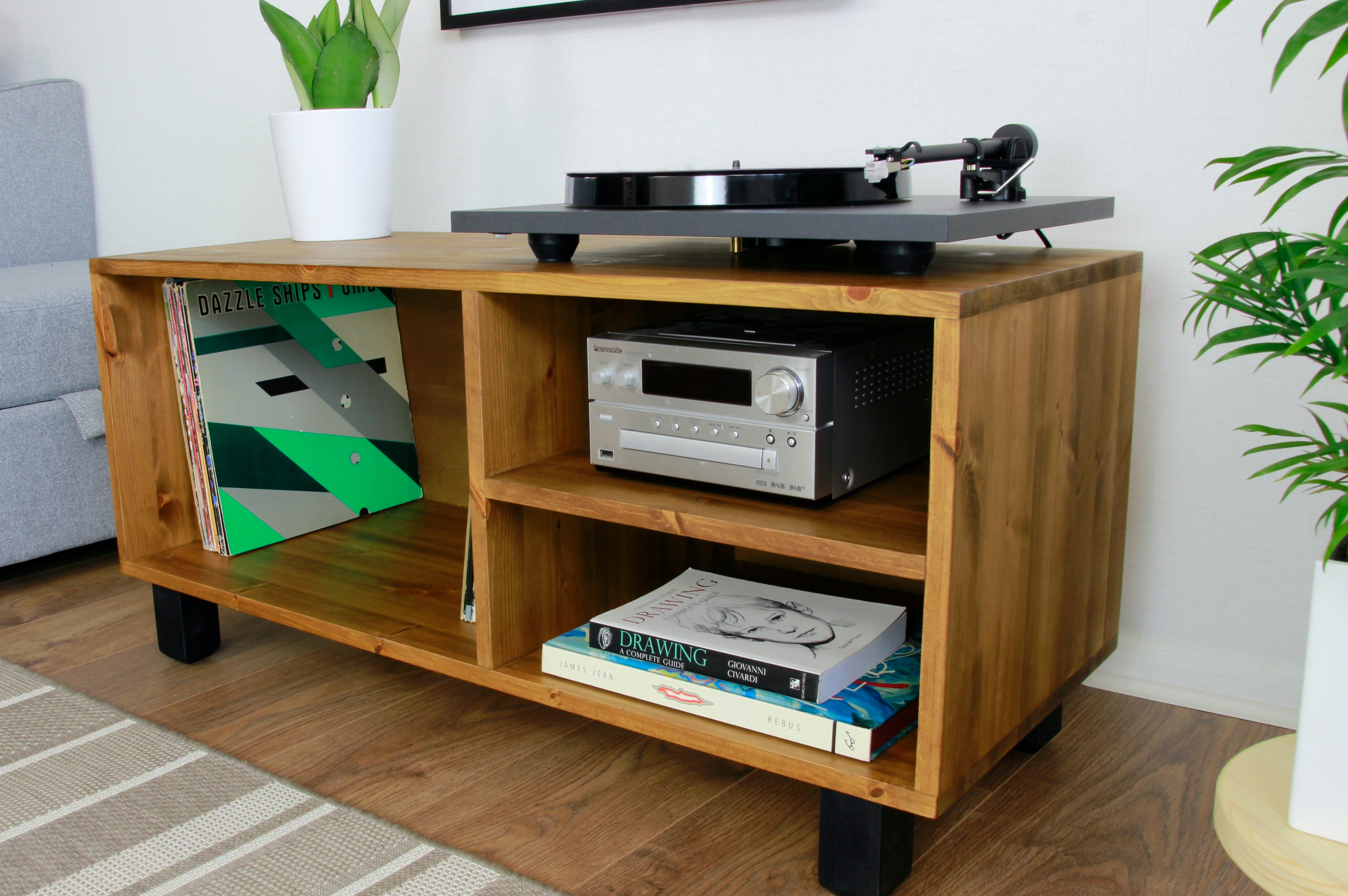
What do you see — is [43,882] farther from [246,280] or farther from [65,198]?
[65,198]

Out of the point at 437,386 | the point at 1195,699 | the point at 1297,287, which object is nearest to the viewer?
the point at 1297,287

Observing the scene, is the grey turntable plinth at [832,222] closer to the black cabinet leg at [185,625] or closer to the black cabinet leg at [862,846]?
the black cabinet leg at [862,846]

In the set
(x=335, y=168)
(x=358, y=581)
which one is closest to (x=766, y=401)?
(x=358, y=581)

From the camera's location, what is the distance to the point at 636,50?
1529 millimetres

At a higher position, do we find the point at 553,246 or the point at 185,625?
the point at 553,246

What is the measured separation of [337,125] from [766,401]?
81 centimetres

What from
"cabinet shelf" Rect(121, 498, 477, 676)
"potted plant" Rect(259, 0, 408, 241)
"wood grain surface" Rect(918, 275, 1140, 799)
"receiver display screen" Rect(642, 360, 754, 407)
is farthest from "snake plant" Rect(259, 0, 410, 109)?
"wood grain surface" Rect(918, 275, 1140, 799)

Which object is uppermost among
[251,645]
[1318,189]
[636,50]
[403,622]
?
[636,50]

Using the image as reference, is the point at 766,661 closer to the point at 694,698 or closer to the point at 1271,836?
the point at 694,698

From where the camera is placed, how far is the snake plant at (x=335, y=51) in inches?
56.9

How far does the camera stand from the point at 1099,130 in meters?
1.22

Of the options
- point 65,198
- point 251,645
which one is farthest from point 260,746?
point 65,198

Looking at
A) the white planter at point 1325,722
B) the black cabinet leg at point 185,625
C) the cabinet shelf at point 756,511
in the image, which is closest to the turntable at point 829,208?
the cabinet shelf at point 756,511

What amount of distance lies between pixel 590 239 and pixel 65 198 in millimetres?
1487
